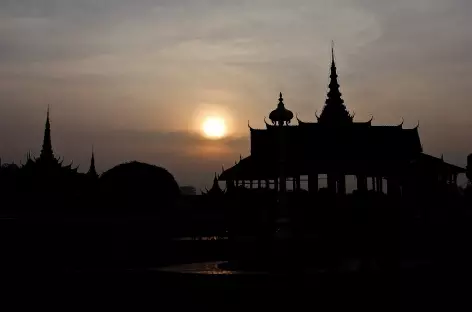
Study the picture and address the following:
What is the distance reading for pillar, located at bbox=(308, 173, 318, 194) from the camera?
42.5 meters

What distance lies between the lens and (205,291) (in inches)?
675

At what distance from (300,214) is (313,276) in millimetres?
15597

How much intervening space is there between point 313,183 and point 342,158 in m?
2.62

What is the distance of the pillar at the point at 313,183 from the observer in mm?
42531

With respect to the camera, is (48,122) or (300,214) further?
(48,122)

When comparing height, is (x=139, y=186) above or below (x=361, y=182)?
above

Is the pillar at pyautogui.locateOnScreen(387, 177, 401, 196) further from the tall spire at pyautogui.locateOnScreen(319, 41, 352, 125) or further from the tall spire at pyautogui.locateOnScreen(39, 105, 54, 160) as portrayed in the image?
the tall spire at pyautogui.locateOnScreen(39, 105, 54, 160)

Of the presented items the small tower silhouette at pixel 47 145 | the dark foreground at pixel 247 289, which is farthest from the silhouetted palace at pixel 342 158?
the small tower silhouette at pixel 47 145

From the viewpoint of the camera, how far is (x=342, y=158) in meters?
41.8

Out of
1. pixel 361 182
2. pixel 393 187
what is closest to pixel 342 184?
pixel 361 182

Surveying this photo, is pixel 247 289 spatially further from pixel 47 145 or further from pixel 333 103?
pixel 47 145

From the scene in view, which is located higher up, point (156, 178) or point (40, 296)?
point (156, 178)

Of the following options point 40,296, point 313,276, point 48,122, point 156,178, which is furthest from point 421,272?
point 48,122

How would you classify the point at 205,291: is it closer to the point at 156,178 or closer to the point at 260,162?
the point at 260,162
